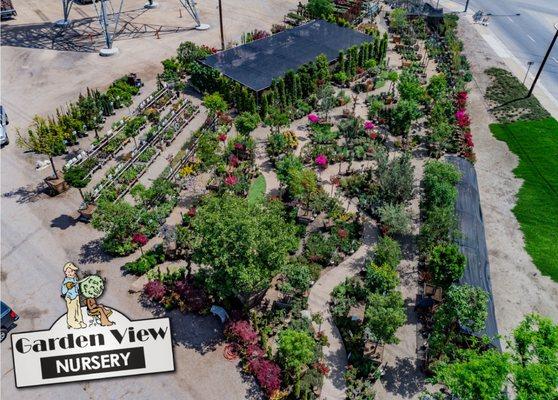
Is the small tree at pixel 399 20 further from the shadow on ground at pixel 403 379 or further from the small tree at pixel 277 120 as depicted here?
the shadow on ground at pixel 403 379

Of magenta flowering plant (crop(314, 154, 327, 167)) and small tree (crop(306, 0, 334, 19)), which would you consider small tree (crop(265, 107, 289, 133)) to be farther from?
small tree (crop(306, 0, 334, 19))

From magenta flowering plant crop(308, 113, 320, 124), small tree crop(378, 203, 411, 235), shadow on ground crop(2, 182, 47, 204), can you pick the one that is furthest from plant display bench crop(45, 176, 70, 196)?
small tree crop(378, 203, 411, 235)

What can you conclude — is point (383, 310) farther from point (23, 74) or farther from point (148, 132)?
point (23, 74)

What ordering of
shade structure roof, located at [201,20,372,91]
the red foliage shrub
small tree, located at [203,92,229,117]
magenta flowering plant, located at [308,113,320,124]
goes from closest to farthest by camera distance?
1. the red foliage shrub
2. small tree, located at [203,92,229,117]
3. magenta flowering plant, located at [308,113,320,124]
4. shade structure roof, located at [201,20,372,91]

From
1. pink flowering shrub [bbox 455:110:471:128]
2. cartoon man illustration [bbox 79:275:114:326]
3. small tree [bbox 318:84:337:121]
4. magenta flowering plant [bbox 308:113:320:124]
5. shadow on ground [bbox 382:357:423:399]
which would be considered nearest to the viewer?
cartoon man illustration [bbox 79:275:114:326]

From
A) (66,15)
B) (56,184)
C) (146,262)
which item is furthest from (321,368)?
(66,15)
